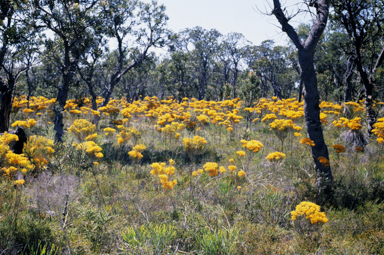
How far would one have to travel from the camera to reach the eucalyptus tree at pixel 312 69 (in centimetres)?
444

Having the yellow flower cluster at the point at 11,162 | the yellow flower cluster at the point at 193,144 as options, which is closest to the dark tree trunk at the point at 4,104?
the yellow flower cluster at the point at 11,162

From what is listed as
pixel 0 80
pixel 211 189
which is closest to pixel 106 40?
pixel 0 80

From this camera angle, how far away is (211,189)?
4758 millimetres

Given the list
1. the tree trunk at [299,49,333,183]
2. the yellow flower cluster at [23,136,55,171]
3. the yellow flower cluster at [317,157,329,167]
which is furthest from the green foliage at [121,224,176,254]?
the tree trunk at [299,49,333,183]

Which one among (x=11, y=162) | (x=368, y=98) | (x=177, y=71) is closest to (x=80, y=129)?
(x=11, y=162)

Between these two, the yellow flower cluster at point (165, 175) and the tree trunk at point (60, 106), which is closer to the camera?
the yellow flower cluster at point (165, 175)

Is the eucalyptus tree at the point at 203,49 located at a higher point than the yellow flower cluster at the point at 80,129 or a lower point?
higher

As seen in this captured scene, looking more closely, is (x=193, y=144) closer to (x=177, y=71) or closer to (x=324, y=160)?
(x=324, y=160)

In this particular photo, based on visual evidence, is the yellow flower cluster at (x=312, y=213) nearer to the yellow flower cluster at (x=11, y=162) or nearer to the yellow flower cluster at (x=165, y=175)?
the yellow flower cluster at (x=165, y=175)

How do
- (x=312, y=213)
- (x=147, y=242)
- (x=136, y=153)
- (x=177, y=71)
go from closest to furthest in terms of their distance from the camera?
(x=147, y=242)
(x=312, y=213)
(x=136, y=153)
(x=177, y=71)

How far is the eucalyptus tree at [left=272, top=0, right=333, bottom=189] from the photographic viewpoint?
14.6 ft

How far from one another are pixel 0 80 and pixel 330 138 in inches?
478

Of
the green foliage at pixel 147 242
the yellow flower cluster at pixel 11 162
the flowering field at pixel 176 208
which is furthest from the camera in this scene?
the yellow flower cluster at pixel 11 162

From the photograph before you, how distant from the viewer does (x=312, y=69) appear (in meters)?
4.51
